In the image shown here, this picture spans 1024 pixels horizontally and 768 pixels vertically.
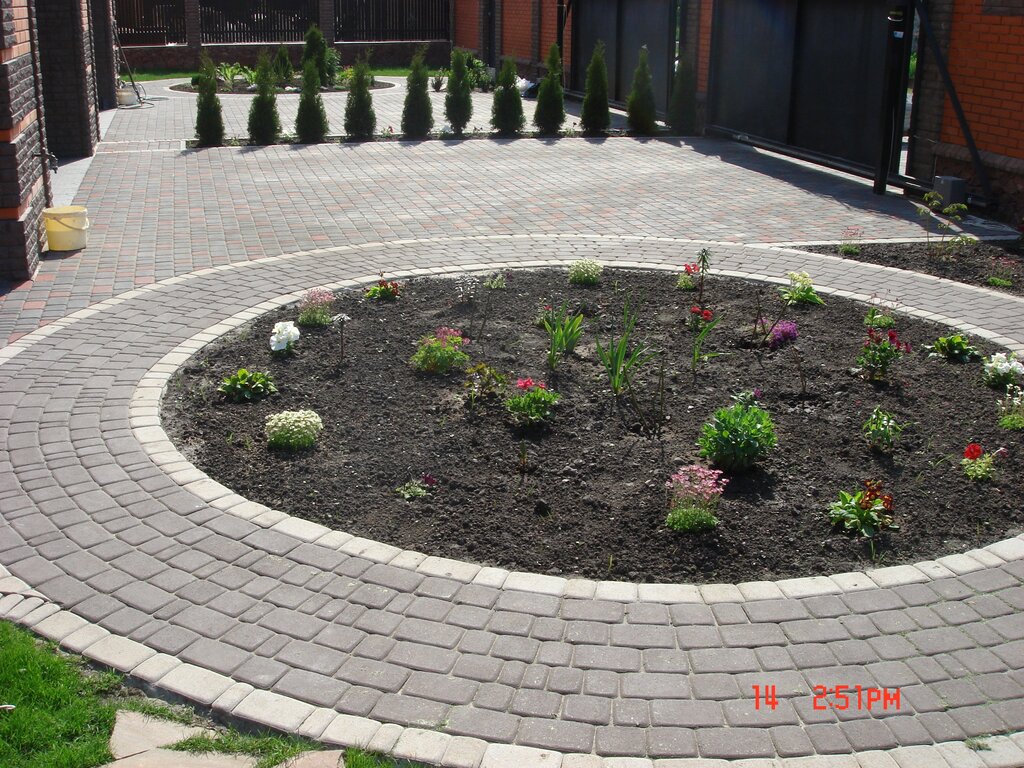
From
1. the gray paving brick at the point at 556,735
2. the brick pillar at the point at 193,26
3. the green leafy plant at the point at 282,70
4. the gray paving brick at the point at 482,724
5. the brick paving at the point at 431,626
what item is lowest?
the gray paving brick at the point at 556,735

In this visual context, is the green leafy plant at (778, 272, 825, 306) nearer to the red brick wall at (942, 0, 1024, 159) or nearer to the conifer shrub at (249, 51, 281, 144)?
the red brick wall at (942, 0, 1024, 159)

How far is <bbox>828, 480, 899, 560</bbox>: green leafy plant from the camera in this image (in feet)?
15.1

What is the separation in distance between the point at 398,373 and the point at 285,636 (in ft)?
9.05

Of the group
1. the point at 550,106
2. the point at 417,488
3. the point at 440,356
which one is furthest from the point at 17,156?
the point at 550,106

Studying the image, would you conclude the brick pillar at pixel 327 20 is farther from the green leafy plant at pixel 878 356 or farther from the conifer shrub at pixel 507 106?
the green leafy plant at pixel 878 356

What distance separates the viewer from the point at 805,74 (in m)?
14.4

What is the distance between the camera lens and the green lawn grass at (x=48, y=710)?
3.21 metres

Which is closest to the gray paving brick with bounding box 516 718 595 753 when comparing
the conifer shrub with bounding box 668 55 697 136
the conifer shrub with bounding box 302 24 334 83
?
the conifer shrub with bounding box 668 55 697 136

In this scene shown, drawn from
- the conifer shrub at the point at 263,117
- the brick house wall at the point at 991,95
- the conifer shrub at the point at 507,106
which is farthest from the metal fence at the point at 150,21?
the brick house wall at the point at 991,95

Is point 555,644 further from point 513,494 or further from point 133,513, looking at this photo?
point 133,513

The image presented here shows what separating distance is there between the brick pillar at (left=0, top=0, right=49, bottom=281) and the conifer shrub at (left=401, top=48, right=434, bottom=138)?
7.82 metres

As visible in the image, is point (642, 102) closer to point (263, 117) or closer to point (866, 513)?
point (263, 117)

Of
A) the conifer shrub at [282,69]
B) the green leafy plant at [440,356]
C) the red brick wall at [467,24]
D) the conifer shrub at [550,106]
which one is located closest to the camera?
the green leafy plant at [440,356]

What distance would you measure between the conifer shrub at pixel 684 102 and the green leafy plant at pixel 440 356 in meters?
11.9
